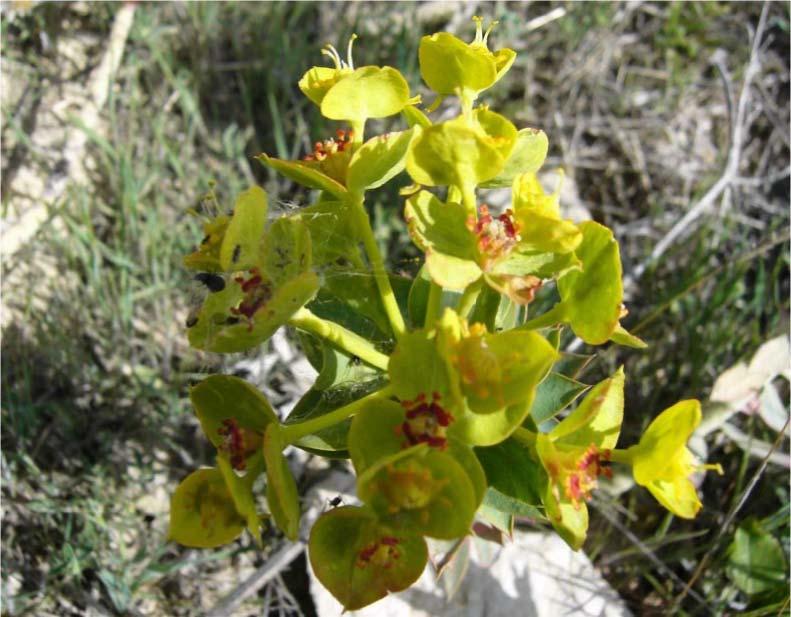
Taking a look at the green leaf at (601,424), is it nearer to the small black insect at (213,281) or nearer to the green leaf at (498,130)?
the green leaf at (498,130)

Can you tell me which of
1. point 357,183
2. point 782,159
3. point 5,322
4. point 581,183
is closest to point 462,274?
point 357,183

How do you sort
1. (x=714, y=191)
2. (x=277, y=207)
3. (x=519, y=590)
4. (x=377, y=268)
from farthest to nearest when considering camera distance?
(x=714, y=191) → (x=519, y=590) → (x=277, y=207) → (x=377, y=268)

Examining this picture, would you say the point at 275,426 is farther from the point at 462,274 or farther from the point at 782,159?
the point at 782,159

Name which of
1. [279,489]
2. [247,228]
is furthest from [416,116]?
[279,489]

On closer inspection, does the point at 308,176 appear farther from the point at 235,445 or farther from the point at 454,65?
the point at 235,445

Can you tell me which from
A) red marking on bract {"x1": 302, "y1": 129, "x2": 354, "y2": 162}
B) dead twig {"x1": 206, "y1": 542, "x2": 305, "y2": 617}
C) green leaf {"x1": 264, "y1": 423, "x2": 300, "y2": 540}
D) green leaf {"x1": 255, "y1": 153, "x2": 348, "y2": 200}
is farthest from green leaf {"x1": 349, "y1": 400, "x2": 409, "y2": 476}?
dead twig {"x1": 206, "y1": 542, "x2": 305, "y2": 617}

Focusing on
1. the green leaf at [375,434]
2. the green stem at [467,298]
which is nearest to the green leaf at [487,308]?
the green stem at [467,298]

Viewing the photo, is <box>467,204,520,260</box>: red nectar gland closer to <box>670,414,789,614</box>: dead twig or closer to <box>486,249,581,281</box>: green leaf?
<box>486,249,581,281</box>: green leaf

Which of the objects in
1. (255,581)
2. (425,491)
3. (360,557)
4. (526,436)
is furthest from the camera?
(255,581)
